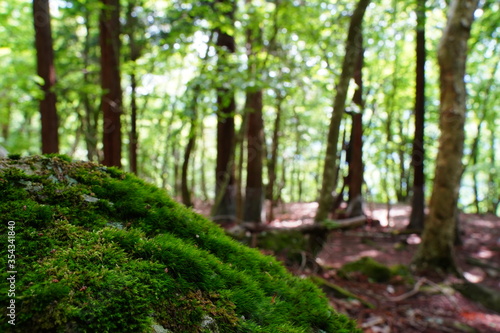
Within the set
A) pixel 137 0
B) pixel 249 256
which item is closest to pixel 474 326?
pixel 249 256

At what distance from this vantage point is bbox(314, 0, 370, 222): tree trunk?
6961 mm

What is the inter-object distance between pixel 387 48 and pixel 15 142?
1687cm

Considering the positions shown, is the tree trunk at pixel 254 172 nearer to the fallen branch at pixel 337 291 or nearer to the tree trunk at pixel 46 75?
the tree trunk at pixel 46 75

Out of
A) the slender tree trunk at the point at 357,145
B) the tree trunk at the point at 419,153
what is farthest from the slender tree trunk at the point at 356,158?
the tree trunk at the point at 419,153

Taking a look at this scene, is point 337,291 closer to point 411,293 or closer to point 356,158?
point 411,293

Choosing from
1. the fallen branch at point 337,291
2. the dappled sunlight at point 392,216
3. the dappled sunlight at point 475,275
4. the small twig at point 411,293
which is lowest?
the dappled sunlight at point 475,275

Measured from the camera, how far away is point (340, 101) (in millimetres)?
7070

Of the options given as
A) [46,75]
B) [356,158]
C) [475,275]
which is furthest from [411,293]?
[46,75]

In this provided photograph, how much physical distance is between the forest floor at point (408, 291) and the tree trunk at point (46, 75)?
6.61 m

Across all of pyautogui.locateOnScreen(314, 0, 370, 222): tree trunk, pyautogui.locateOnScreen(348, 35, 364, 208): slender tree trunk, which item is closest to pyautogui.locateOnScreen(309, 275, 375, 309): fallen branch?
pyautogui.locateOnScreen(314, 0, 370, 222): tree trunk

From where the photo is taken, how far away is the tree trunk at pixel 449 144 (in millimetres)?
7367

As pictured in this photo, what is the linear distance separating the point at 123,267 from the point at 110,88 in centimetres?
867

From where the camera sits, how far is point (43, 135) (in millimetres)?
8180

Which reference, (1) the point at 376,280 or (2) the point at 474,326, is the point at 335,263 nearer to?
(1) the point at 376,280
